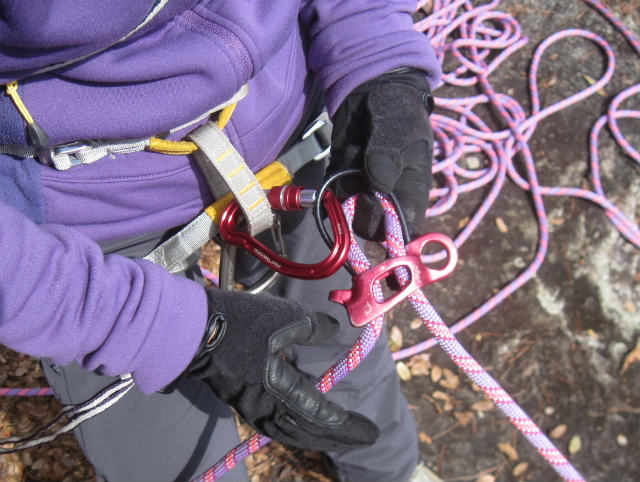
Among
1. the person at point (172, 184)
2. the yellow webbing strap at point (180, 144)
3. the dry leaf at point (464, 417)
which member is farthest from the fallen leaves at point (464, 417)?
the yellow webbing strap at point (180, 144)

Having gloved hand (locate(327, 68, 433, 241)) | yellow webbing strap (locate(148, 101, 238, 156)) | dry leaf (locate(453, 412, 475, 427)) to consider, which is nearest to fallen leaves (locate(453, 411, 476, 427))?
dry leaf (locate(453, 412, 475, 427))

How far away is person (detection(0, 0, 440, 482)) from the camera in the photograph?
0.84m

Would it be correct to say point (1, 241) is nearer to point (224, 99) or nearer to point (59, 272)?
point (59, 272)

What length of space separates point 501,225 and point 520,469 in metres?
0.96

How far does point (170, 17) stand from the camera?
0.91 m

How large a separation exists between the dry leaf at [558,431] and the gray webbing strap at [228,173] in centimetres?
147

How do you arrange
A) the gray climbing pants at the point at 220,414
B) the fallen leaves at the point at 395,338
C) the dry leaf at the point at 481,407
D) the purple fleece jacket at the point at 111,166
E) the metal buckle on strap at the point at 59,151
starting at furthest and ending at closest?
1. the fallen leaves at the point at 395,338
2. the dry leaf at the point at 481,407
3. the gray climbing pants at the point at 220,414
4. the metal buckle on strap at the point at 59,151
5. the purple fleece jacket at the point at 111,166

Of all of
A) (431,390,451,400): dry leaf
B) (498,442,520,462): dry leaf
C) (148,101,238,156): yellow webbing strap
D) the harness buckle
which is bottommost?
(498,442,520,462): dry leaf

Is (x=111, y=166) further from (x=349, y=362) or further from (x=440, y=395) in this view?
(x=440, y=395)

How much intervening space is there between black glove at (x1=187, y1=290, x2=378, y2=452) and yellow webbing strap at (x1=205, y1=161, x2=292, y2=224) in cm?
18

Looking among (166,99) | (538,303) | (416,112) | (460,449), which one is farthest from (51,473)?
(538,303)

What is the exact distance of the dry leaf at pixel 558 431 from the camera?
2010 millimetres

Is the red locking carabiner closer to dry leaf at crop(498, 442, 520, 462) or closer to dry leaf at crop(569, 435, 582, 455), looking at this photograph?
dry leaf at crop(498, 442, 520, 462)

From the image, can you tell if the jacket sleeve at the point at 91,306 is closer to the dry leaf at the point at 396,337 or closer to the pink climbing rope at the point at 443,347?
the pink climbing rope at the point at 443,347
